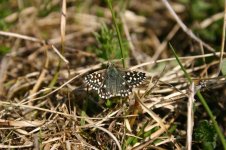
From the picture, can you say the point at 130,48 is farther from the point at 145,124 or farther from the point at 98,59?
the point at 145,124

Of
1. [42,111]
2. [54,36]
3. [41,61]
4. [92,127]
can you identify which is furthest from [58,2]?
[92,127]

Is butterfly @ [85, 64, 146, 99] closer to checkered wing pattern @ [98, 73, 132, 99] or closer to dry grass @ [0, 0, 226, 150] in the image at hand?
checkered wing pattern @ [98, 73, 132, 99]

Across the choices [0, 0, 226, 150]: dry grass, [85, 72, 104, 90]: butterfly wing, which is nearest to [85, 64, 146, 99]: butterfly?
[85, 72, 104, 90]: butterfly wing

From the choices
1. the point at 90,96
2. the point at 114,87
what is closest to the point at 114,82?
the point at 114,87

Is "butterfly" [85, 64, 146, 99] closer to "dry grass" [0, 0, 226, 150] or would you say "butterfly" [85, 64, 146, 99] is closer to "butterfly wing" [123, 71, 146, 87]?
"butterfly wing" [123, 71, 146, 87]

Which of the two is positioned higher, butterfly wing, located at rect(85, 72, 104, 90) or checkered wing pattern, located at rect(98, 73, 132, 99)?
butterfly wing, located at rect(85, 72, 104, 90)

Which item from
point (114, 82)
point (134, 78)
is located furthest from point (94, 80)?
point (134, 78)

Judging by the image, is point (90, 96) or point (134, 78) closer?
point (134, 78)

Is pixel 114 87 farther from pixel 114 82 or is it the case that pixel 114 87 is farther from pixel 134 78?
pixel 134 78
